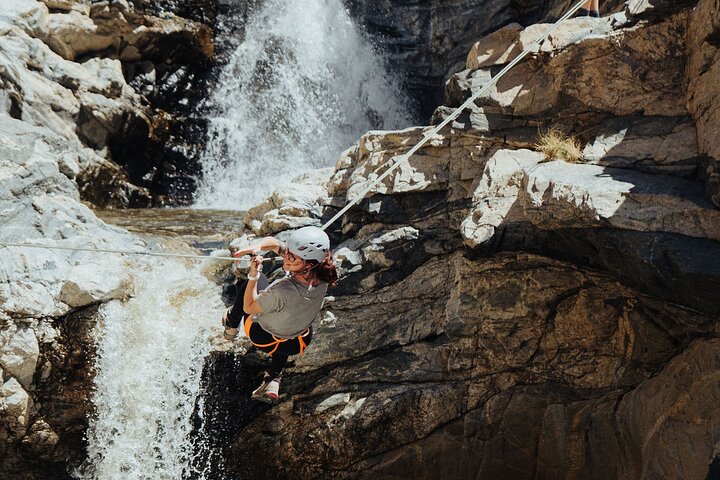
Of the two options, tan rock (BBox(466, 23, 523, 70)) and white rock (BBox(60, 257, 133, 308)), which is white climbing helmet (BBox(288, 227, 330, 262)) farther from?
tan rock (BBox(466, 23, 523, 70))

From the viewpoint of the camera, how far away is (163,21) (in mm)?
15828

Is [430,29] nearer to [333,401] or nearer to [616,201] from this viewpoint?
[333,401]

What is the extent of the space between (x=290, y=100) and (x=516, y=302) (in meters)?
10.9

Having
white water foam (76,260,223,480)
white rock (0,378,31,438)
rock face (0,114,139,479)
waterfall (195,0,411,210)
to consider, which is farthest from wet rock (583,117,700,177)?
waterfall (195,0,411,210)

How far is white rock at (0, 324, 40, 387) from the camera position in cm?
775

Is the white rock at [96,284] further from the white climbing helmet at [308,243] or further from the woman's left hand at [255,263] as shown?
the white climbing helmet at [308,243]

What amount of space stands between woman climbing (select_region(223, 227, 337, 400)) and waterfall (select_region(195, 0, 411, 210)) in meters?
8.98

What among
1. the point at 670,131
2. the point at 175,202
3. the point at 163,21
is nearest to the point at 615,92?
the point at 670,131

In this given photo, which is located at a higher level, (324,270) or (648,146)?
(648,146)

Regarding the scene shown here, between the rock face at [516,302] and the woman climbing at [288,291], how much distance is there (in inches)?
77.2

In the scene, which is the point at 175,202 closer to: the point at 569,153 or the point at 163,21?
the point at 163,21

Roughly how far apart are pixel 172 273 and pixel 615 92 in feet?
20.1

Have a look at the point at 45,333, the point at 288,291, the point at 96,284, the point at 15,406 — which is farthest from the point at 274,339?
the point at 15,406

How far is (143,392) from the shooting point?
324 inches
